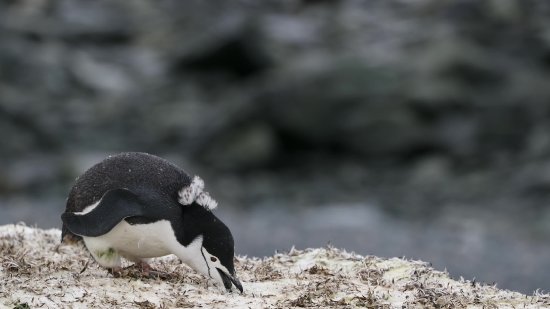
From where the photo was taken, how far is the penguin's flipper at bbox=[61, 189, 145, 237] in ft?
18.0

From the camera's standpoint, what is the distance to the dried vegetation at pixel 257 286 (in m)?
5.19

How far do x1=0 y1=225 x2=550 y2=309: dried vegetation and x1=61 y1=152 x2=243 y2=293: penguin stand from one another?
0.59 feet

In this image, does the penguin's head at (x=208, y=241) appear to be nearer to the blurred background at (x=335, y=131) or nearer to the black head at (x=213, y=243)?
the black head at (x=213, y=243)

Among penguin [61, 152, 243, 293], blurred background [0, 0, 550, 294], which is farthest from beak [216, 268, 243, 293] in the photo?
blurred background [0, 0, 550, 294]

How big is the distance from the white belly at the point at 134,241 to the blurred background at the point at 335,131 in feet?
31.9

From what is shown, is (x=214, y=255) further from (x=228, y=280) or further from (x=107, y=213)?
(x=107, y=213)

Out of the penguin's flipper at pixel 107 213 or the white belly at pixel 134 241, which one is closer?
the penguin's flipper at pixel 107 213

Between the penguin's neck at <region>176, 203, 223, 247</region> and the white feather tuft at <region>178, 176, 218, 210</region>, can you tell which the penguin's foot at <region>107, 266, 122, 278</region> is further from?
the white feather tuft at <region>178, 176, 218, 210</region>

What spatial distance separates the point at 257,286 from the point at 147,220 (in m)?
0.97

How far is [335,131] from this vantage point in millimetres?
24469

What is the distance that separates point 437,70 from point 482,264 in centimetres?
1060

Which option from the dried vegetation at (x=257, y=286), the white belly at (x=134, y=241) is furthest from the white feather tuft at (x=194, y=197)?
the dried vegetation at (x=257, y=286)

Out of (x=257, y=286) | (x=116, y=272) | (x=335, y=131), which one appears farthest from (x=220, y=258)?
(x=335, y=131)

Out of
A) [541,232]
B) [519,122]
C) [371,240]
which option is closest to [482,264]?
[371,240]
